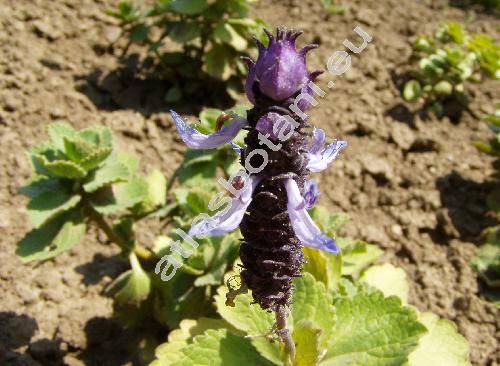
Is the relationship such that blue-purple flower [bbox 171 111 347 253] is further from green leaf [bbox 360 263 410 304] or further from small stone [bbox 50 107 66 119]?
small stone [bbox 50 107 66 119]

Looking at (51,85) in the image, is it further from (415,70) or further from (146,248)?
(415,70)

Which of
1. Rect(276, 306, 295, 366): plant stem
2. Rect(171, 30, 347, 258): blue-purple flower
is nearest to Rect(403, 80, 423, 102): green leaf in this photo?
Rect(276, 306, 295, 366): plant stem

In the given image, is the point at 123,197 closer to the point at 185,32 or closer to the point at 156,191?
the point at 156,191

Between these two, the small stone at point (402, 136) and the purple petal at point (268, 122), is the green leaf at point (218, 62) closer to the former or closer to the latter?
the small stone at point (402, 136)

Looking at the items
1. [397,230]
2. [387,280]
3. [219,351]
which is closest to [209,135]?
[219,351]

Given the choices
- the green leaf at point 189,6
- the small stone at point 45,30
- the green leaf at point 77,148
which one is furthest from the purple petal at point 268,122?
the small stone at point 45,30

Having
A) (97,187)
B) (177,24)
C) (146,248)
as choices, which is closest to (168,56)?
(177,24)
